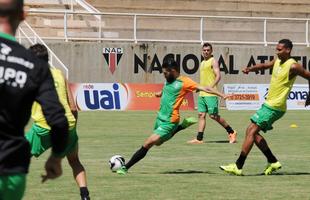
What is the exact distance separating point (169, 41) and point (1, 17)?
3082 centimetres

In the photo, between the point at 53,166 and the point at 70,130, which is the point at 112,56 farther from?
the point at 53,166

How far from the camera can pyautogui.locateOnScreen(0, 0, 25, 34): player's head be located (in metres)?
4.91

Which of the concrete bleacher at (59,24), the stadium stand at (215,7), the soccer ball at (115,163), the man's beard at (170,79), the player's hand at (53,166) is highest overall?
the player's hand at (53,166)

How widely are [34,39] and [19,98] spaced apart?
28696 mm

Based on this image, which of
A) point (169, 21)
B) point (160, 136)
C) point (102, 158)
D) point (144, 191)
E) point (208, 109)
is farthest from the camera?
point (169, 21)

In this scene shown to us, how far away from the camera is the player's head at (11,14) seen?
16.1 feet

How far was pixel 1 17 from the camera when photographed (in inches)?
195

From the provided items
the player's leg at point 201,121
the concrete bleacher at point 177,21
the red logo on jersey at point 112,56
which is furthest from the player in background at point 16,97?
the concrete bleacher at point 177,21

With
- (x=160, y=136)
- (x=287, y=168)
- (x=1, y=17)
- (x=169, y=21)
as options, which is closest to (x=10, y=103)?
(x=1, y=17)

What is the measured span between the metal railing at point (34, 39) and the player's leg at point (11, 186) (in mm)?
26710

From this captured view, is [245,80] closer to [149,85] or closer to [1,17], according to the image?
[149,85]

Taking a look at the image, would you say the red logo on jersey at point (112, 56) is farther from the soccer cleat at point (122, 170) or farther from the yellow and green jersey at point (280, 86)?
the yellow and green jersey at point (280, 86)

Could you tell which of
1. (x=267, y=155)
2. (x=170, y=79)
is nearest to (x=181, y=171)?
(x=267, y=155)

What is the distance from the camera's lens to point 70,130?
994 centimetres
